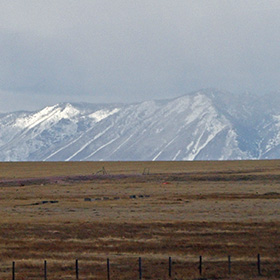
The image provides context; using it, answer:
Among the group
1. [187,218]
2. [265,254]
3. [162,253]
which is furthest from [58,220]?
[265,254]

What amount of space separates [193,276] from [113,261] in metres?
7.73

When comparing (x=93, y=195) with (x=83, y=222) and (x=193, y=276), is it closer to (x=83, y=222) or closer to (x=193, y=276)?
(x=83, y=222)

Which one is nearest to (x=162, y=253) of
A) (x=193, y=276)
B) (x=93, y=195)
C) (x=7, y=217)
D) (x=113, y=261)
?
(x=113, y=261)

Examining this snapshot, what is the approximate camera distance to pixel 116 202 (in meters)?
93.7

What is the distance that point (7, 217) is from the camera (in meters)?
75.4

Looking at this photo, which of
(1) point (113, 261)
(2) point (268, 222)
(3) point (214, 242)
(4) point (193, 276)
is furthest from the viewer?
(2) point (268, 222)

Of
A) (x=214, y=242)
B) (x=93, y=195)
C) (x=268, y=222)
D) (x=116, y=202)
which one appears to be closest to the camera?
(x=214, y=242)

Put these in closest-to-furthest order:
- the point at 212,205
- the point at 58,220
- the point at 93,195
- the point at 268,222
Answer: the point at 268,222
the point at 58,220
the point at 212,205
the point at 93,195

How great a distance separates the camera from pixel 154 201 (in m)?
94.5

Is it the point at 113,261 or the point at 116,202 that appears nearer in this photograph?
the point at 113,261

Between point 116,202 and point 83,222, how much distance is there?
2405 centimetres

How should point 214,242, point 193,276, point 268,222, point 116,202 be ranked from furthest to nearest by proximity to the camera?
point 116,202 → point 268,222 → point 214,242 → point 193,276

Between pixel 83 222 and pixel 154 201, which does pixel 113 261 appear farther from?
pixel 154 201

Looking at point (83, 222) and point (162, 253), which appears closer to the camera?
point (162, 253)
